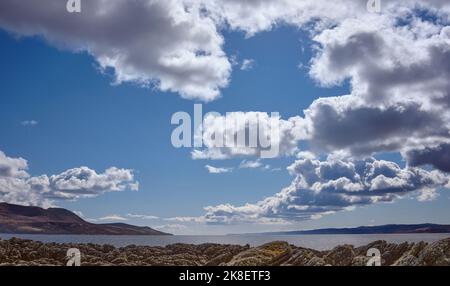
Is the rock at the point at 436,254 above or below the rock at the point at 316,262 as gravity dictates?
above

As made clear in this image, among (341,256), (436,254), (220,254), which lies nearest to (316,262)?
(341,256)

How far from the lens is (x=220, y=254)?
26156 millimetres

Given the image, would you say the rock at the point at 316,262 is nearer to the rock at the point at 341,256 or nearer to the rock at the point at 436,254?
the rock at the point at 341,256

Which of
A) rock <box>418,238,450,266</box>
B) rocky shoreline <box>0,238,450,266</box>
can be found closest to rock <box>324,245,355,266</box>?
rocky shoreline <box>0,238,450,266</box>

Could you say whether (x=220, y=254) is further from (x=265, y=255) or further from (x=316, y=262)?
(x=316, y=262)

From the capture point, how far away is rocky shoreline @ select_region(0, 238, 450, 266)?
76.4ft

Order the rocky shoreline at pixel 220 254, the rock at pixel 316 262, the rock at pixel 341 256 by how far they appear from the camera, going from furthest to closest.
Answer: the rock at pixel 341 256
the rock at pixel 316 262
the rocky shoreline at pixel 220 254

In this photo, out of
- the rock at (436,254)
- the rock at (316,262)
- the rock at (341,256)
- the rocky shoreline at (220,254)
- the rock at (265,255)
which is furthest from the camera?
the rock at (341,256)

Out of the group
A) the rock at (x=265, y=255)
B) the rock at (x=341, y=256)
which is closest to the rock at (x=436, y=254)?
the rock at (x=341, y=256)

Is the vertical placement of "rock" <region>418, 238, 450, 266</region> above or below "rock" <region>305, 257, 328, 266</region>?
above

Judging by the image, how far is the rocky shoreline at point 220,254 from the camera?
76.4 ft

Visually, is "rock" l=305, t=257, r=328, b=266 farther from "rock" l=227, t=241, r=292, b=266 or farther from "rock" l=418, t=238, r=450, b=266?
"rock" l=418, t=238, r=450, b=266
